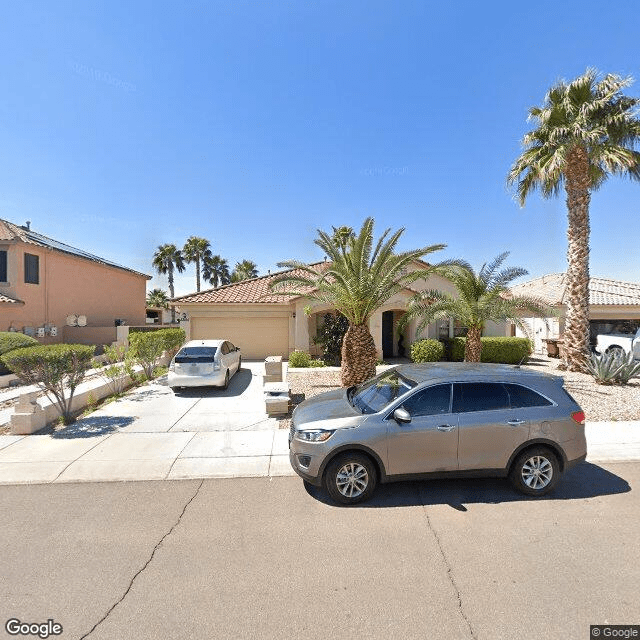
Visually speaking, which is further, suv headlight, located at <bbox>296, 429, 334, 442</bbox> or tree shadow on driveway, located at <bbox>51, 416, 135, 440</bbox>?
tree shadow on driveway, located at <bbox>51, 416, 135, 440</bbox>

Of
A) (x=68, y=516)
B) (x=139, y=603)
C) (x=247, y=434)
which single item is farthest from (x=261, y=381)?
(x=139, y=603)

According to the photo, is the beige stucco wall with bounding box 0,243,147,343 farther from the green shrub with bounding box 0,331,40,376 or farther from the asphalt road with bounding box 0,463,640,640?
the asphalt road with bounding box 0,463,640,640

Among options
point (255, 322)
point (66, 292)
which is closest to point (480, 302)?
point (255, 322)

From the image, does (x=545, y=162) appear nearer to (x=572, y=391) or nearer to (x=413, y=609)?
(x=572, y=391)

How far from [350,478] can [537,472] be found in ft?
8.29

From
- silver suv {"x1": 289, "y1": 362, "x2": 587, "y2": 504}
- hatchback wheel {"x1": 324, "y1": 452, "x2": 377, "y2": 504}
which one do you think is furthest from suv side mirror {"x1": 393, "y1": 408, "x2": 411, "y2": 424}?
hatchback wheel {"x1": 324, "y1": 452, "x2": 377, "y2": 504}

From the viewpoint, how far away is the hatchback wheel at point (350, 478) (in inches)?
168

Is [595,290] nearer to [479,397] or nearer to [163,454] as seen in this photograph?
[479,397]

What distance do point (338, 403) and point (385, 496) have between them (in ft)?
4.58

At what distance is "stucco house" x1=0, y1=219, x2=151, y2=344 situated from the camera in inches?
670

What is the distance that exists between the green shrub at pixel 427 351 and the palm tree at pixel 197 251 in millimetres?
33419

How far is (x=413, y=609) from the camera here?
2738 mm

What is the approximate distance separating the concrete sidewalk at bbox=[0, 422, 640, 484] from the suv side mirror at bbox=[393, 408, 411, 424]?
6.56 ft

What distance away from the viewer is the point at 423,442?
4.34 meters
